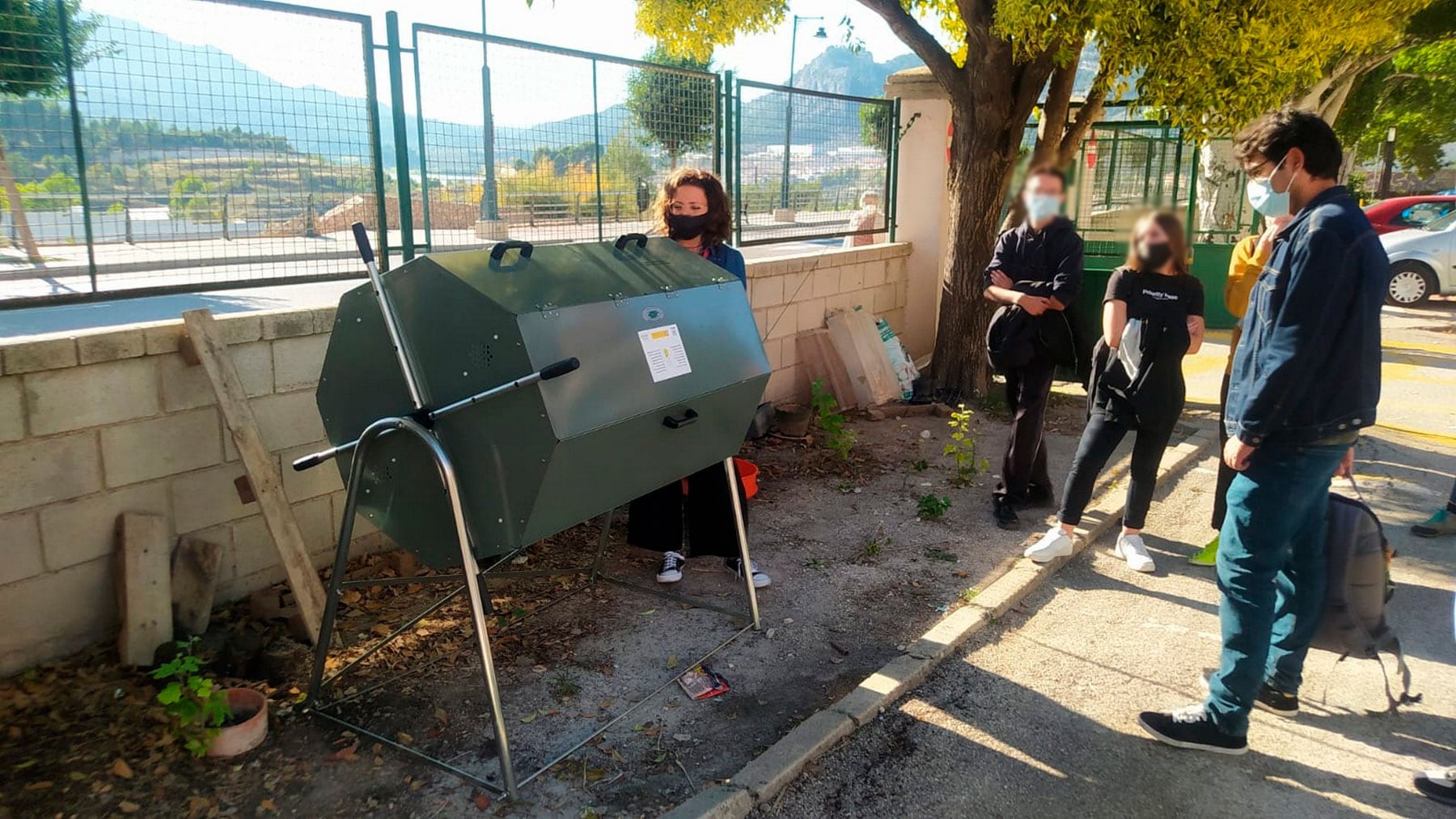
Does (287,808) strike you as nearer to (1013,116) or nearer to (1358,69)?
(1013,116)

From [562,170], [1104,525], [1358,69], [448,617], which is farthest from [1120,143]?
[1358,69]

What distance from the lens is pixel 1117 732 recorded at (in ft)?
10.7

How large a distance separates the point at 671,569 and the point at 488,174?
2.33 meters

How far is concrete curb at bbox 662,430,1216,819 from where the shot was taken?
2.81 m

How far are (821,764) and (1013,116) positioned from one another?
574 centimetres

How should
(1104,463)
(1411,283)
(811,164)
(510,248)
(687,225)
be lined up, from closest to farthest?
(510,248) → (687,225) → (1104,463) → (811,164) → (1411,283)

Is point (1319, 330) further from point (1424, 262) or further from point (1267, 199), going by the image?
point (1424, 262)

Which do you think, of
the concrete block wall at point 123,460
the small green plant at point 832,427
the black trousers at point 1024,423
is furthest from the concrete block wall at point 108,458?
the black trousers at point 1024,423

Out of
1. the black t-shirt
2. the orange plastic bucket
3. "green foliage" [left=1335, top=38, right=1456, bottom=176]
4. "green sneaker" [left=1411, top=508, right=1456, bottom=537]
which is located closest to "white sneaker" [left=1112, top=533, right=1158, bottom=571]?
the black t-shirt

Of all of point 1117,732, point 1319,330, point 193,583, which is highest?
point 1319,330

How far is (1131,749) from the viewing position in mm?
3172

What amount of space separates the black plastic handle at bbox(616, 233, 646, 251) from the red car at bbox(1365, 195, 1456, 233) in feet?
57.2

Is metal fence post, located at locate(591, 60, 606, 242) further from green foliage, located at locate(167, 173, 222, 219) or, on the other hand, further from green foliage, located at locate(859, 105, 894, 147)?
green foliage, located at locate(859, 105, 894, 147)

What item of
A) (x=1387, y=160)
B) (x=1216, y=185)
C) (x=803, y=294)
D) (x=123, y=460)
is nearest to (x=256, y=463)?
(x=123, y=460)
